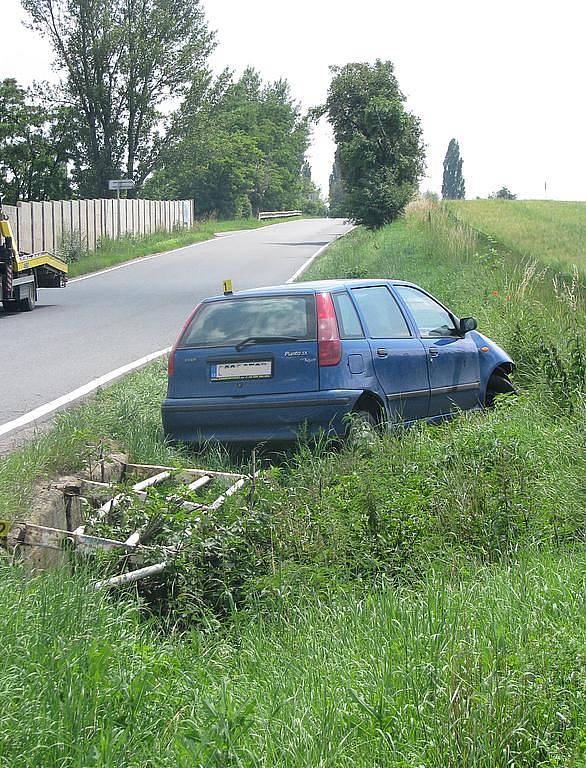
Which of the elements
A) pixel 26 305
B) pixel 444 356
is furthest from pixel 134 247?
pixel 444 356

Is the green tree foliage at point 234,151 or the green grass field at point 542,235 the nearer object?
the green grass field at point 542,235

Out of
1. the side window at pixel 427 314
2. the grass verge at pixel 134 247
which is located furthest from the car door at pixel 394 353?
the grass verge at pixel 134 247

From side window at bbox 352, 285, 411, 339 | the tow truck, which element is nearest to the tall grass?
side window at bbox 352, 285, 411, 339

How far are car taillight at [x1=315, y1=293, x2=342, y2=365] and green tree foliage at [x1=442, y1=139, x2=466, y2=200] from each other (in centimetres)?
15972

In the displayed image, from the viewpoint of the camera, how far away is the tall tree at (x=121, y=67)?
2124 inches

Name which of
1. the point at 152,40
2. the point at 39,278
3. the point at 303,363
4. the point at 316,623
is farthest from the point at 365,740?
the point at 152,40

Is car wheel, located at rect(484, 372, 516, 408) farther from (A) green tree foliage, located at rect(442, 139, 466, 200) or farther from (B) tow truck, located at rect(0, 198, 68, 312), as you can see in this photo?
(A) green tree foliage, located at rect(442, 139, 466, 200)

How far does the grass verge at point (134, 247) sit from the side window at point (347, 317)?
73.7 feet

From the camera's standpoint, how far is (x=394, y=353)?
29.2 feet

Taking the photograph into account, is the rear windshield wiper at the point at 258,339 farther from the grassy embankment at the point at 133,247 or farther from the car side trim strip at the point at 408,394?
the grassy embankment at the point at 133,247

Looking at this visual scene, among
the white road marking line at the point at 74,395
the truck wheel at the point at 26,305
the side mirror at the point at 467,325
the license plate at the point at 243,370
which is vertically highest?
the side mirror at the point at 467,325

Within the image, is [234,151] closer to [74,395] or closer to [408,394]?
[74,395]

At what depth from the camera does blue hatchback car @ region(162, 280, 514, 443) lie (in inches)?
320

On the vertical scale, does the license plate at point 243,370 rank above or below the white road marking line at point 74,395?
above
